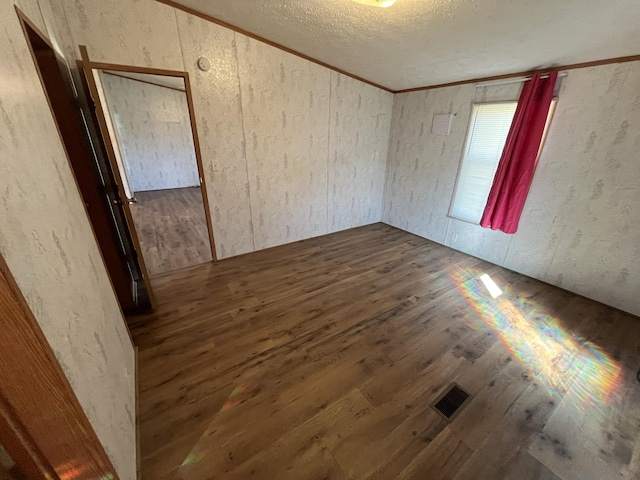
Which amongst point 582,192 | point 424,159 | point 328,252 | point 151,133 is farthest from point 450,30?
point 151,133

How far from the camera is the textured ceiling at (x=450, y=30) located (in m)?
1.71

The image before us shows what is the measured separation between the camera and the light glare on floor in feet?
8.94

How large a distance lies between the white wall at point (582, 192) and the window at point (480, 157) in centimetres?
10

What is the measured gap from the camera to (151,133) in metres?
6.29

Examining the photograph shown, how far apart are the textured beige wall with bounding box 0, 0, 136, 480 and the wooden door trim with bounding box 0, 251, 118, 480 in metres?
0.08

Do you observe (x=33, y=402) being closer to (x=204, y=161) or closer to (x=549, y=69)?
(x=204, y=161)

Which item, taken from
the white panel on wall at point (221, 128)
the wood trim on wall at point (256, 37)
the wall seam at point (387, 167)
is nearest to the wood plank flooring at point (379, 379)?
the white panel on wall at point (221, 128)

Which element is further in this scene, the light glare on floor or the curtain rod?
the light glare on floor

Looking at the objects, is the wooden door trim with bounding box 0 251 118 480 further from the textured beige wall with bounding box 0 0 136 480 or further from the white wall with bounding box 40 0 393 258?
the white wall with bounding box 40 0 393 258

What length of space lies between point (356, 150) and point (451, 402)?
3.55 metres

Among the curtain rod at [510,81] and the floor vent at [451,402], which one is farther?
the curtain rod at [510,81]

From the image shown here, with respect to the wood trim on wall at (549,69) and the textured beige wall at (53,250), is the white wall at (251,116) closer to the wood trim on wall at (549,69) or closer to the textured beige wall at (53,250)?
the textured beige wall at (53,250)

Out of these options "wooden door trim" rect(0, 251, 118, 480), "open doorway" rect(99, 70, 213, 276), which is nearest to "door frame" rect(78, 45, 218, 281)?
"open doorway" rect(99, 70, 213, 276)

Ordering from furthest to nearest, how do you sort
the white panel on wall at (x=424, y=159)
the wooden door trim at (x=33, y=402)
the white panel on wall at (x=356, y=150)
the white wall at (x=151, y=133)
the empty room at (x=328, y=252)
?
the white wall at (x=151, y=133), the white panel on wall at (x=356, y=150), the white panel on wall at (x=424, y=159), the empty room at (x=328, y=252), the wooden door trim at (x=33, y=402)
